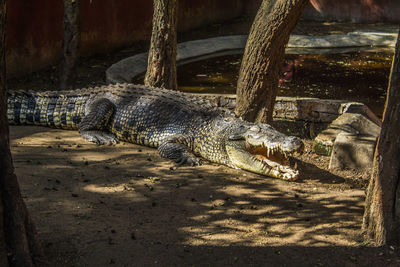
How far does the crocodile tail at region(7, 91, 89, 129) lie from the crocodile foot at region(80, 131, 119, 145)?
444mm

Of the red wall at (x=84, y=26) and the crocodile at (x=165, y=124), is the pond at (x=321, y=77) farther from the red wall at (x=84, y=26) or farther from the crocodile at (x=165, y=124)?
the crocodile at (x=165, y=124)

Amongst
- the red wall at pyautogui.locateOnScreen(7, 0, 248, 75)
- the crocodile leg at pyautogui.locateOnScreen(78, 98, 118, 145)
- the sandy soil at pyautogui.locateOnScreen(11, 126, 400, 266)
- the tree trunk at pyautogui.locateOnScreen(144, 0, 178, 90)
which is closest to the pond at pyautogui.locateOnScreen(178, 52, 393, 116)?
the tree trunk at pyautogui.locateOnScreen(144, 0, 178, 90)

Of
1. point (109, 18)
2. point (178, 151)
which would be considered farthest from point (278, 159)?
point (109, 18)

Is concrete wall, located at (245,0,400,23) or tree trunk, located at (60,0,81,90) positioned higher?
concrete wall, located at (245,0,400,23)

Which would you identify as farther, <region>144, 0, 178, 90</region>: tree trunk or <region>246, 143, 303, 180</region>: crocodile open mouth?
<region>144, 0, 178, 90</region>: tree trunk

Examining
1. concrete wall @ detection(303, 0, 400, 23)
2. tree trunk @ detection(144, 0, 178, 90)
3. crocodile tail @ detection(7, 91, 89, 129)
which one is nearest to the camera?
crocodile tail @ detection(7, 91, 89, 129)

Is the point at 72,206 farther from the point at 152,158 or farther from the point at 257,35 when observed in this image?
the point at 257,35

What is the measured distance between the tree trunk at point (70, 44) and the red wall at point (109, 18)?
1244 mm

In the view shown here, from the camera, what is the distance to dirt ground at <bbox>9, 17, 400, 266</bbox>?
3.56 meters

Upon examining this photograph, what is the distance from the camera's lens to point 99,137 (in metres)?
6.18

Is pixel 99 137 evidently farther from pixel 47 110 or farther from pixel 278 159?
pixel 278 159

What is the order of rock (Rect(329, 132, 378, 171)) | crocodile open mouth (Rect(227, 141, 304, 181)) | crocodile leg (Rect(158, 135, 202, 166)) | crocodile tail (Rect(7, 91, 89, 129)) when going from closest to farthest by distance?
crocodile open mouth (Rect(227, 141, 304, 181))
rock (Rect(329, 132, 378, 171))
crocodile leg (Rect(158, 135, 202, 166))
crocodile tail (Rect(7, 91, 89, 129))

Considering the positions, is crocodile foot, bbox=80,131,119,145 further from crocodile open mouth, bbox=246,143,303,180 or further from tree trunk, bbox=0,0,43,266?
tree trunk, bbox=0,0,43,266

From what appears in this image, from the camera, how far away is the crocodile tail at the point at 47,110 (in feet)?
21.8
